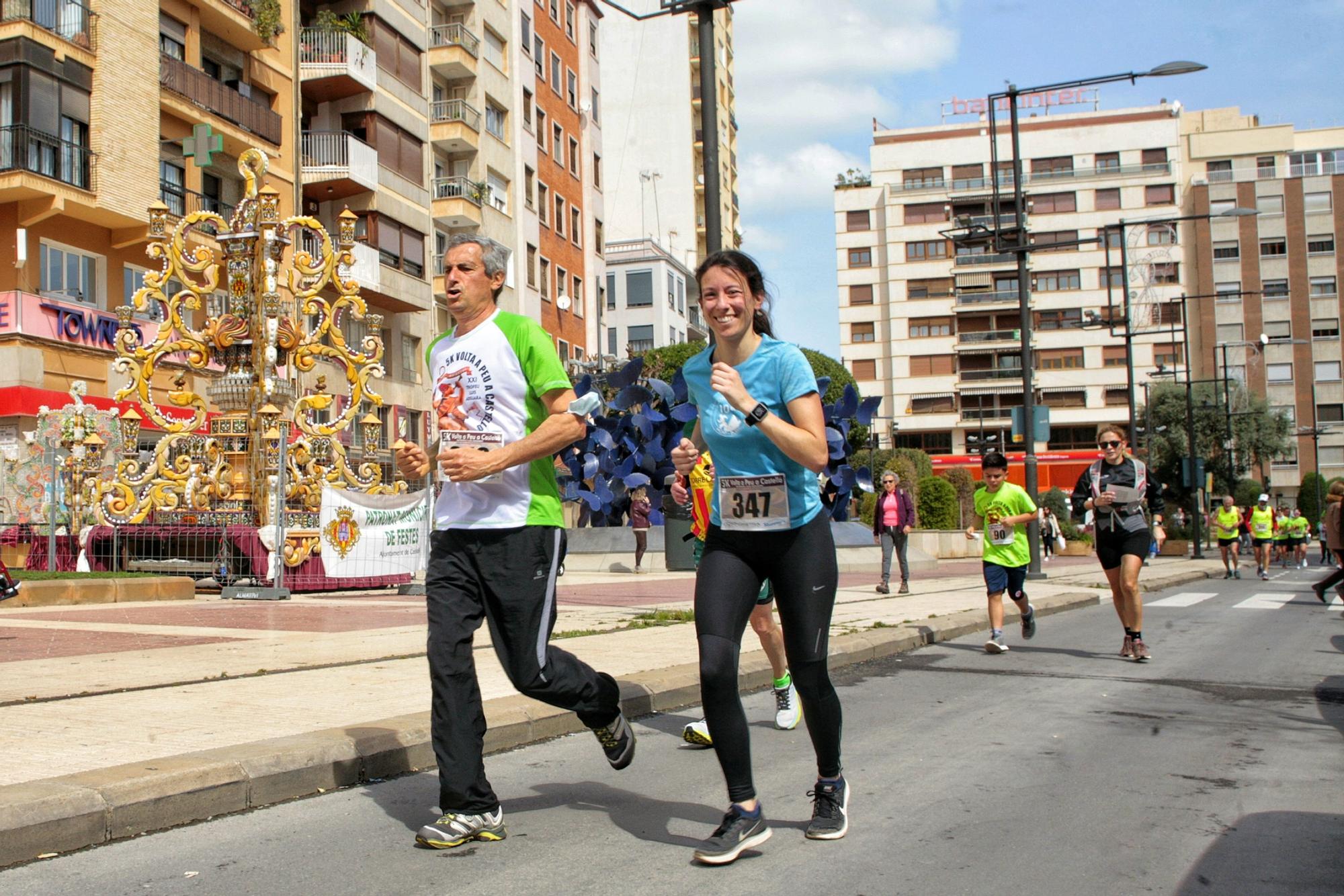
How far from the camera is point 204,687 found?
7086 millimetres

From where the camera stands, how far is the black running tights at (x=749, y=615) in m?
4.06

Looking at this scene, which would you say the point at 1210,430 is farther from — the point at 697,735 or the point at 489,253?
the point at 489,253

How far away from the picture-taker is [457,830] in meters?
4.20

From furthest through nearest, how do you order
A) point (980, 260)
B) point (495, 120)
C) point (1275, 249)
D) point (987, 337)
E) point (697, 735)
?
point (987, 337) → point (980, 260) → point (1275, 249) → point (495, 120) → point (697, 735)

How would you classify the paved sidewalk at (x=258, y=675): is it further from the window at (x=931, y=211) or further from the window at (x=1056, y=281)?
the window at (x=931, y=211)

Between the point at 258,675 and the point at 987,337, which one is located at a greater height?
the point at 987,337

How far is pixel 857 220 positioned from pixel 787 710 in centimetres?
8199

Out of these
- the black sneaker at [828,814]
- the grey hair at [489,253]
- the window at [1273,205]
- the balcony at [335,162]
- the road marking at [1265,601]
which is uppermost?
the window at [1273,205]

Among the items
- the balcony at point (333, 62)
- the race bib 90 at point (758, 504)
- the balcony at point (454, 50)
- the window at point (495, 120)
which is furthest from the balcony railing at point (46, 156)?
the race bib 90 at point (758, 504)

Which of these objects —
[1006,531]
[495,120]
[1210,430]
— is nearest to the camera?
[1006,531]

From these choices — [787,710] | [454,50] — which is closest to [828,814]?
[787,710]

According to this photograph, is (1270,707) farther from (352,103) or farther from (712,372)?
(352,103)

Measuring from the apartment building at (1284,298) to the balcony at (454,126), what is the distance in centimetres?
5208

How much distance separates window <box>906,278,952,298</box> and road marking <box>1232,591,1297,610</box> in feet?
213
